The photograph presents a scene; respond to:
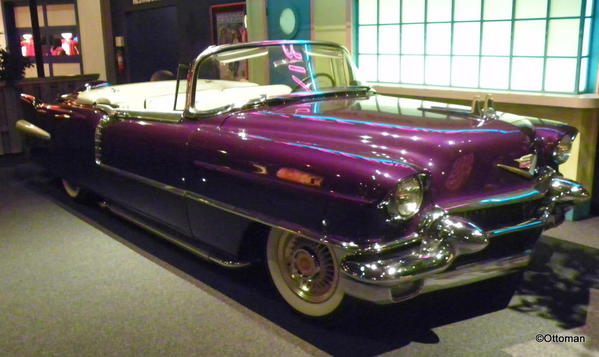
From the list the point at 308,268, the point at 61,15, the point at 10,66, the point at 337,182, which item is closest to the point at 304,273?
the point at 308,268

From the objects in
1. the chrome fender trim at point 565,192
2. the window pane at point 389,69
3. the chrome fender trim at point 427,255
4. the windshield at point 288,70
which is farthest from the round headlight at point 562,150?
the window pane at point 389,69

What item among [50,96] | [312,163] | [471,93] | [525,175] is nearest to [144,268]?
[312,163]

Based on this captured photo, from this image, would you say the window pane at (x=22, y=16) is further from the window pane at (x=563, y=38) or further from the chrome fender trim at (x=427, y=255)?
the chrome fender trim at (x=427, y=255)

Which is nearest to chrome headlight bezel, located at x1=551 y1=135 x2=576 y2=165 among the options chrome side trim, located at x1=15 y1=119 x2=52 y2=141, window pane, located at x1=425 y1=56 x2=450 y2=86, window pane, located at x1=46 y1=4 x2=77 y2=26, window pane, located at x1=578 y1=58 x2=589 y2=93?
window pane, located at x1=578 y1=58 x2=589 y2=93

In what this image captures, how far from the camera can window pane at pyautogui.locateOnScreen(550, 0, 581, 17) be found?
190 inches

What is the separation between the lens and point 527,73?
5316 mm

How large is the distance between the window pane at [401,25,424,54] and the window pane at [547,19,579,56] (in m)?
1.43

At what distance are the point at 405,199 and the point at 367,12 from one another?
4436 millimetres

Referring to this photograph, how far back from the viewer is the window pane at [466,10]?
5.61 m

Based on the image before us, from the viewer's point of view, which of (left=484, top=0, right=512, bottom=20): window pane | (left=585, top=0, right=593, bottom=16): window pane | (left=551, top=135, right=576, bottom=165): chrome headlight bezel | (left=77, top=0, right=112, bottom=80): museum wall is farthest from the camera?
(left=77, top=0, right=112, bottom=80): museum wall

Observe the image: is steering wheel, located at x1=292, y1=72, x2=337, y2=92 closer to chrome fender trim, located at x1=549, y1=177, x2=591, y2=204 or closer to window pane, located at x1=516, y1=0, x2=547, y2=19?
chrome fender trim, located at x1=549, y1=177, x2=591, y2=204

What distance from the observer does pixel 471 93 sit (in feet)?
18.0

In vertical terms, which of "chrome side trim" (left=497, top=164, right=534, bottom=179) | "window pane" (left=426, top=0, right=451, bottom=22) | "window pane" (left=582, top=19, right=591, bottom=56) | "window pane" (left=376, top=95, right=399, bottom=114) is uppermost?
"window pane" (left=426, top=0, right=451, bottom=22)

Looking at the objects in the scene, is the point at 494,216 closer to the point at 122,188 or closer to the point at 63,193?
the point at 122,188
